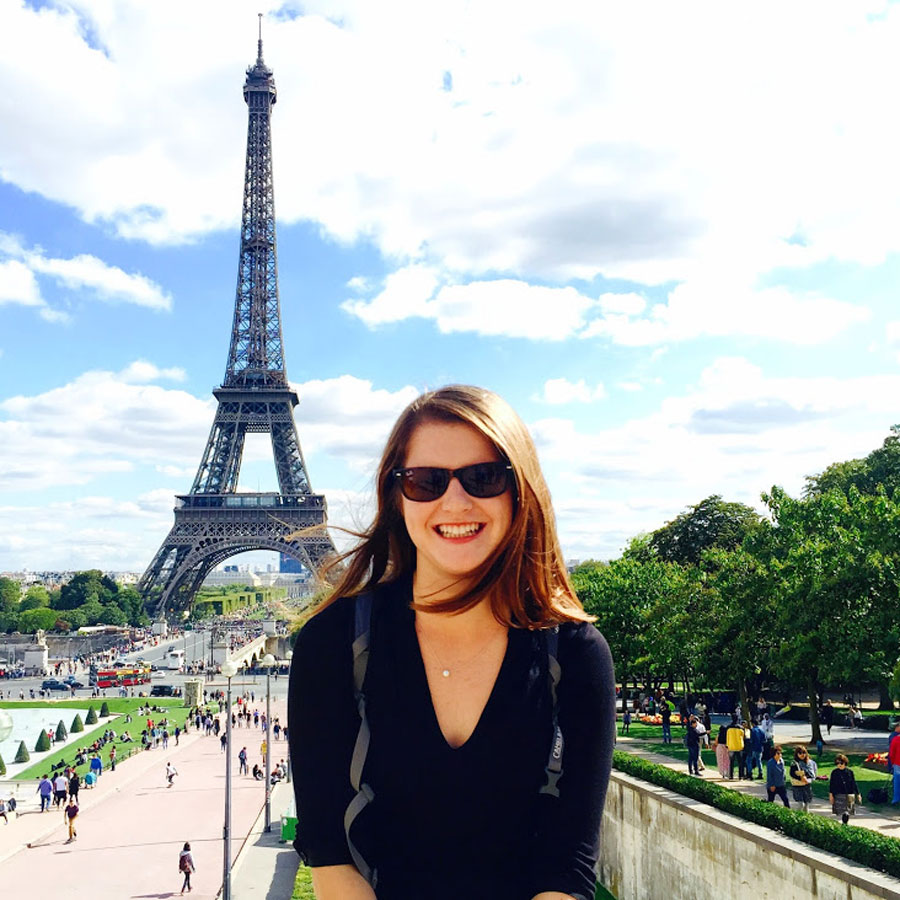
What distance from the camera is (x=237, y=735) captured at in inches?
1868

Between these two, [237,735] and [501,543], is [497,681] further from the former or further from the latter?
[237,735]

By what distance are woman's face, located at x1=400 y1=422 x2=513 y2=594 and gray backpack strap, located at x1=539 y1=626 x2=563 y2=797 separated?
13.1 inches

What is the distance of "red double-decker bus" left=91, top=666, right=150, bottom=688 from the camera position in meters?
62.8

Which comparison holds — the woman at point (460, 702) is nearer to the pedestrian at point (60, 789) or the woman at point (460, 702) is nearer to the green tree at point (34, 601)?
the pedestrian at point (60, 789)

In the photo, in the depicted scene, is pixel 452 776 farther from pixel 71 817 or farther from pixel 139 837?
pixel 139 837

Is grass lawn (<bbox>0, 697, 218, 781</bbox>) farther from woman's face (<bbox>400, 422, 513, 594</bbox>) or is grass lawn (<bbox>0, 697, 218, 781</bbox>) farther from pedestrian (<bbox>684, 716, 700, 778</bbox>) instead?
woman's face (<bbox>400, 422, 513, 594</bbox>)

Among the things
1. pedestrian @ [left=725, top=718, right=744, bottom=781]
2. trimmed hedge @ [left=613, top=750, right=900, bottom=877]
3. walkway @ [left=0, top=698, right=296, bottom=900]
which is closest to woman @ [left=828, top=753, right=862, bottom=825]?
trimmed hedge @ [left=613, top=750, right=900, bottom=877]

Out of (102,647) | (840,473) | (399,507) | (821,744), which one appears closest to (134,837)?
(821,744)

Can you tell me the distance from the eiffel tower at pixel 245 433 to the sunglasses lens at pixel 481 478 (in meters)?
73.2

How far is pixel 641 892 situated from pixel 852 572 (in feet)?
26.6

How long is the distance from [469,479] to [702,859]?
1352 centimetres

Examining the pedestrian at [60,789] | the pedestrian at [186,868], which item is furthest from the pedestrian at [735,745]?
the pedestrian at [60,789]

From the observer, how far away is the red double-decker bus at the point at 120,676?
62.8 m

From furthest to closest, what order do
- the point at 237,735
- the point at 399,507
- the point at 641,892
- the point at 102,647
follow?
the point at 102,647
the point at 237,735
the point at 641,892
the point at 399,507
